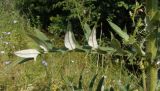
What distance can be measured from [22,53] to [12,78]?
10.3 ft

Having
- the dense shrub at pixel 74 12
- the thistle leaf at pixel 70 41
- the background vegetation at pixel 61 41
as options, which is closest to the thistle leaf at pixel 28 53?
the thistle leaf at pixel 70 41

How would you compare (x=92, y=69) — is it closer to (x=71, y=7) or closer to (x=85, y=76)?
(x=85, y=76)

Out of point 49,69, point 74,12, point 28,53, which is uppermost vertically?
point 74,12

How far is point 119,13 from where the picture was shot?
571 centimetres

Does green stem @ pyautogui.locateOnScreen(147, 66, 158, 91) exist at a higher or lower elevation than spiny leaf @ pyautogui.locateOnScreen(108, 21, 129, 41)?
lower

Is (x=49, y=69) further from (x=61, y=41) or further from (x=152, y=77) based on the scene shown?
(x=152, y=77)

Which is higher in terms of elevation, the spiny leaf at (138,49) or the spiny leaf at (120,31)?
the spiny leaf at (120,31)

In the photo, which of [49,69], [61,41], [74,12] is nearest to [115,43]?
[49,69]

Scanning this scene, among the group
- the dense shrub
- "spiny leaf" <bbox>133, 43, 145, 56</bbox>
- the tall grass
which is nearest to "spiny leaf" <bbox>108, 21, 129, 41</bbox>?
"spiny leaf" <bbox>133, 43, 145, 56</bbox>

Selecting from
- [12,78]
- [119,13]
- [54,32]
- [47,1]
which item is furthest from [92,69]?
[47,1]

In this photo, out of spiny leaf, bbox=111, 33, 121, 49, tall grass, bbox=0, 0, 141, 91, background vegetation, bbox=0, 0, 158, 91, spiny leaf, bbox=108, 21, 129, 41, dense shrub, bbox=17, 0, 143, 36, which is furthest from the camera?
dense shrub, bbox=17, 0, 143, 36

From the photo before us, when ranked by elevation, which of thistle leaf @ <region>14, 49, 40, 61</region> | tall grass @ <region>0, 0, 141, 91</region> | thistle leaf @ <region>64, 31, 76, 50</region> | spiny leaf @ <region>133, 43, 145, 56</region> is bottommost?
tall grass @ <region>0, 0, 141, 91</region>

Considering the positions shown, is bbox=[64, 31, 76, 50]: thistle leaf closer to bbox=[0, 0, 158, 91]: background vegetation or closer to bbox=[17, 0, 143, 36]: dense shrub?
bbox=[0, 0, 158, 91]: background vegetation

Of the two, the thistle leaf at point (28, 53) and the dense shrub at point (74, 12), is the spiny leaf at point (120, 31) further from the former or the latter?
the dense shrub at point (74, 12)
